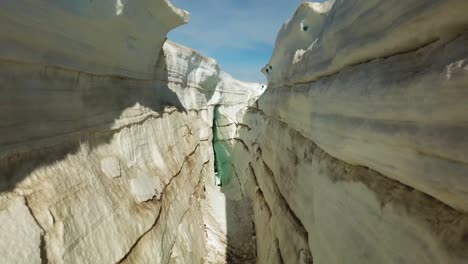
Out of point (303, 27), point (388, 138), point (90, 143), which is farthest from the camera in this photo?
point (303, 27)

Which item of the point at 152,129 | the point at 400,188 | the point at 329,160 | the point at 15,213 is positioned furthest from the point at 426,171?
the point at 152,129

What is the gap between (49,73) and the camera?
6.97 feet

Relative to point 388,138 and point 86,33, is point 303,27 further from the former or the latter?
point 388,138

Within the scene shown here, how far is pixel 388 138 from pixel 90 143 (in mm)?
2258

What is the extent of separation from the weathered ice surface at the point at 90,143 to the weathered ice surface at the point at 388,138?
59.4 inches

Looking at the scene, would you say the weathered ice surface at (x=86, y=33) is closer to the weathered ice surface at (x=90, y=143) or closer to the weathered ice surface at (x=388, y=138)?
the weathered ice surface at (x=90, y=143)

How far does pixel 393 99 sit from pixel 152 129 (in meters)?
3.28

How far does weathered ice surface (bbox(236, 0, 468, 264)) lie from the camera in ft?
2.86

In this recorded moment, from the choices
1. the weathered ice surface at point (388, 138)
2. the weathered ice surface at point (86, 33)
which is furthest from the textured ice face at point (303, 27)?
the weathered ice surface at point (86, 33)

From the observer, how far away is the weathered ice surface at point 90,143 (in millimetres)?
1675

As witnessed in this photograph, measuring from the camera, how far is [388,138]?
44.4 inches

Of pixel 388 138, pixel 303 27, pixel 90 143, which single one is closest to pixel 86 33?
pixel 90 143

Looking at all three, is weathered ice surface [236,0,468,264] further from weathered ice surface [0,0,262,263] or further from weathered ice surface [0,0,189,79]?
weathered ice surface [0,0,189,79]

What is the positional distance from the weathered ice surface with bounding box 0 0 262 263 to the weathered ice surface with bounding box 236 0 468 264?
4.95 feet
